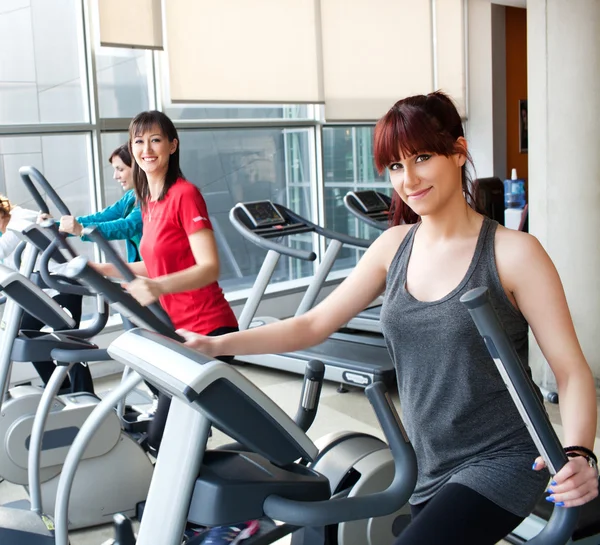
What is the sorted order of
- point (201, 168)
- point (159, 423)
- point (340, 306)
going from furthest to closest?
1. point (201, 168)
2. point (159, 423)
3. point (340, 306)

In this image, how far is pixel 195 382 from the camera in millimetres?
1013

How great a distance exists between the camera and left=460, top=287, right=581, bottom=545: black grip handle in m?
0.89

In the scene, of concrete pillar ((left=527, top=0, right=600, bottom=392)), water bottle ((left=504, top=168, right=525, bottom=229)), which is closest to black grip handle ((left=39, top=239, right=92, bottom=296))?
concrete pillar ((left=527, top=0, right=600, bottom=392))

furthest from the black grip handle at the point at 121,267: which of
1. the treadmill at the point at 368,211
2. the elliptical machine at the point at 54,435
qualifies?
the treadmill at the point at 368,211

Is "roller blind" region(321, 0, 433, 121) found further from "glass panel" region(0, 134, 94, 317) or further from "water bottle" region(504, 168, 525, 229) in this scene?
"glass panel" region(0, 134, 94, 317)

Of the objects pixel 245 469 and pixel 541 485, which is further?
pixel 541 485

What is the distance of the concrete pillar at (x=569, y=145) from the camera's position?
4.12 meters

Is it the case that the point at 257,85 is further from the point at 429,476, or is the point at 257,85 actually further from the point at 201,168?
the point at 429,476

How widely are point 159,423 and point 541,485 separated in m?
1.58

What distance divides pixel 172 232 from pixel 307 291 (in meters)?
2.30

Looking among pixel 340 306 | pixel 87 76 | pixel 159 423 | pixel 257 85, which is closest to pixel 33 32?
pixel 87 76

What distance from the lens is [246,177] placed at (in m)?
7.06

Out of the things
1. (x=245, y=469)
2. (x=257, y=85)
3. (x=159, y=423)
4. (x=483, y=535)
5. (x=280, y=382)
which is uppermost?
(x=257, y=85)

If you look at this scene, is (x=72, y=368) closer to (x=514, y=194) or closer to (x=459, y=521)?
(x=459, y=521)
